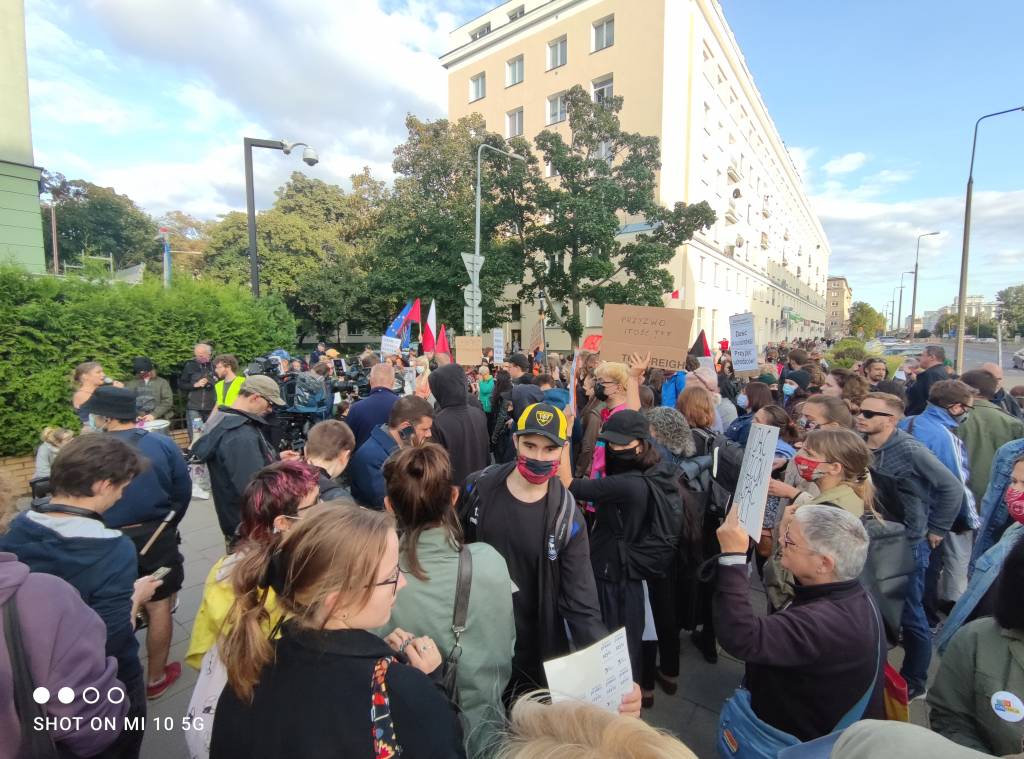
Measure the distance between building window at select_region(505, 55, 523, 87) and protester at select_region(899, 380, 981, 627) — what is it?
30.6m

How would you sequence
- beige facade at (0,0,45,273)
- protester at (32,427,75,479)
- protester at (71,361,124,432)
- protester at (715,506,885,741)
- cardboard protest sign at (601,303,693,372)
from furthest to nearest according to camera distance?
1. beige facade at (0,0,45,273)
2. cardboard protest sign at (601,303,693,372)
3. protester at (71,361,124,432)
4. protester at (32,427,75,479)
5. protester at (715,506,885,741)

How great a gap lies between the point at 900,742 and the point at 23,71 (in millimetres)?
15457

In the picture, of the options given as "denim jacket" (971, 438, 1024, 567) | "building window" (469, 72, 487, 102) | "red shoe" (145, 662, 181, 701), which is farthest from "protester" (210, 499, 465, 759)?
"building window" (469, 72, 487, 102)

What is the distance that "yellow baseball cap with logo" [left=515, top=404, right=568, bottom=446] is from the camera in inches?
91.3

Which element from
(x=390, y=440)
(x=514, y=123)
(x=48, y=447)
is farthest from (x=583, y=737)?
(x=514, y=123)

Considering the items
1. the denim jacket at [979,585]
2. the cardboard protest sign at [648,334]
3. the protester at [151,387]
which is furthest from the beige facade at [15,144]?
the denim jacket at [979,585]

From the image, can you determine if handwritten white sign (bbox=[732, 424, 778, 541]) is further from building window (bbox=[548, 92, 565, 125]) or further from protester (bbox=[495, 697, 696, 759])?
building window (bbox=[548, 92, 565, 125])

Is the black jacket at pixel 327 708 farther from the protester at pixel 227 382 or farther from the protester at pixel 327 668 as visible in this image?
the protester at pixel 227 382

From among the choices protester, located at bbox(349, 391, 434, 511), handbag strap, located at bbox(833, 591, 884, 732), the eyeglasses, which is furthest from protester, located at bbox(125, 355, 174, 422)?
the eyeglasses

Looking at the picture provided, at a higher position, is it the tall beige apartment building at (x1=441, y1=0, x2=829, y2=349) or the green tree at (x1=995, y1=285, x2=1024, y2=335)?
the tall beige apartment building at (x1=441, y1=0, x2=829, y2=349)

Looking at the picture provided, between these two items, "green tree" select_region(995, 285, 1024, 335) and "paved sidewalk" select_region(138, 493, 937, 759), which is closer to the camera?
"paved sidewalk" select_region(138, 493, 937, 759)

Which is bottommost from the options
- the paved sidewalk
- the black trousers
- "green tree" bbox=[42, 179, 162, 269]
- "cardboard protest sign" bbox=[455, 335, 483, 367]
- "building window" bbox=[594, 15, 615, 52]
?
the paved sidewalk

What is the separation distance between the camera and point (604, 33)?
25328mm

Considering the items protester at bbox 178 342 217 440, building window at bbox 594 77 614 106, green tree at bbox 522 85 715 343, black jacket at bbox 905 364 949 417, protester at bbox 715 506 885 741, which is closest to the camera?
protester at bbox 715 506 885 741
